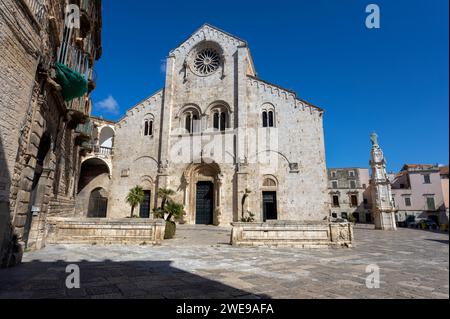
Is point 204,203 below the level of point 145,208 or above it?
above

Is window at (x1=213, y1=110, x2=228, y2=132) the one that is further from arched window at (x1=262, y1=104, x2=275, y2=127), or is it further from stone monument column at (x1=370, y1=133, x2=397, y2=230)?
stone monument column at (x1=370, y1=133, x2=397, y2=230)

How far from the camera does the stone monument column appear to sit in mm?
20062

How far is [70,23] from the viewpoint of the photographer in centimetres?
1019

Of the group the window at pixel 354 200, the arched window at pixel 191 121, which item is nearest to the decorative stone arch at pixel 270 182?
the arched window at pixel 191 121

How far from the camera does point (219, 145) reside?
20.6 metres

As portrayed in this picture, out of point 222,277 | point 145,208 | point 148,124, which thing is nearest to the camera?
point 222,277

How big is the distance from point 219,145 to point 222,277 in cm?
1623

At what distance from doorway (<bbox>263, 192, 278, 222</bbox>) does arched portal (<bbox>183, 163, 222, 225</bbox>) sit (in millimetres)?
3814

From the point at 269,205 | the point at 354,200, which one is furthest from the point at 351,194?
the point at 269,205

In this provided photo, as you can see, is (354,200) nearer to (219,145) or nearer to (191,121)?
(219,145)

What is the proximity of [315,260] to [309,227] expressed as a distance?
9.34ft

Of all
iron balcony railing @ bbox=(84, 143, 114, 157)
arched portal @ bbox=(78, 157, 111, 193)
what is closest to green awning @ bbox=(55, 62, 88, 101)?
iron balcony railing @ bbox=(84, 143, 114, 157)

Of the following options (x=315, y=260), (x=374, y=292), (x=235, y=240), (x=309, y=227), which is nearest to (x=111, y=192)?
(x=235, y=240)
